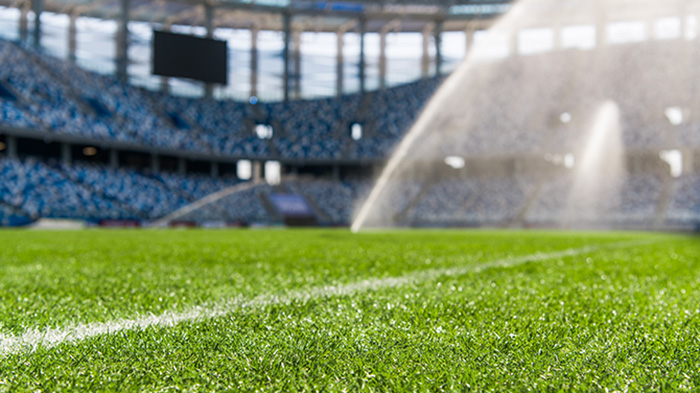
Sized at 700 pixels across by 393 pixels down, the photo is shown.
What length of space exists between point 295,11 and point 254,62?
6310mm

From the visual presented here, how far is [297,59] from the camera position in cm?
4466

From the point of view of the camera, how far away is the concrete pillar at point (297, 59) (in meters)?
44.1

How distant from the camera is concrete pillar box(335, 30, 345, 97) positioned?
44125 millimetres

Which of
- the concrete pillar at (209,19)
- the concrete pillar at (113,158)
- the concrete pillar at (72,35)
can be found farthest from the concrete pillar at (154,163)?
the concrete pillar at (72,35)

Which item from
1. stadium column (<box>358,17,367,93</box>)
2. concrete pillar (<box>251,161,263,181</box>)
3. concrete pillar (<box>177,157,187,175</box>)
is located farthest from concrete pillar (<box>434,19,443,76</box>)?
concrete pillar (<box>177,157,187,175</box>)

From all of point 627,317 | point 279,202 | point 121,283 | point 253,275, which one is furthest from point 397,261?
point 279,202

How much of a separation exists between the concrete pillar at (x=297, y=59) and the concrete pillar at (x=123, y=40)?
1297 cm

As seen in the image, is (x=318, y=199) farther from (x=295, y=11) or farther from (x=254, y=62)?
(x=295, y=11)

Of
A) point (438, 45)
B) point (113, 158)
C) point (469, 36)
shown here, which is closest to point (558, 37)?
point (469, 36)

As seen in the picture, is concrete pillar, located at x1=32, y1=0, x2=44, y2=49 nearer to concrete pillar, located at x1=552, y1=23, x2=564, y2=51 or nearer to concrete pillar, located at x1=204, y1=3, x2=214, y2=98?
concrete pillar, located at x1=204, y1=3, x2=214, y2=98

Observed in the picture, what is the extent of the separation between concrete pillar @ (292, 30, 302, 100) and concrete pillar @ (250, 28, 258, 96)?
123 inches

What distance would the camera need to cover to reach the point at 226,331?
1.61m

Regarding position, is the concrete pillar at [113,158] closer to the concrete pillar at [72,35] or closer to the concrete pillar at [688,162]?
the concrete pillar at [72,35]

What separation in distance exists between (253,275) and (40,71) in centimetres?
3399
